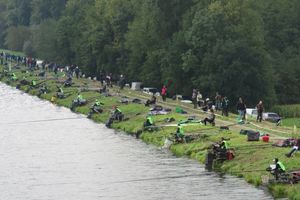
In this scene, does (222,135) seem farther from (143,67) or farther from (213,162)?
(143,67)

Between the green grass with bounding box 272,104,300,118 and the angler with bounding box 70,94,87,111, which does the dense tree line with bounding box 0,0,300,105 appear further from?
the angler with bounding box 70,94,87,111

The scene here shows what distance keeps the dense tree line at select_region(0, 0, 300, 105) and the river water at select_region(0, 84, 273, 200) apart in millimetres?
19561

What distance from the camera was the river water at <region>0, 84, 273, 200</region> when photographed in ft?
173

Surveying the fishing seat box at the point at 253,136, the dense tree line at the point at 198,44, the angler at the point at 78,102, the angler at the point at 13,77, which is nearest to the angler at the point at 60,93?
the angler at the point at 78,102

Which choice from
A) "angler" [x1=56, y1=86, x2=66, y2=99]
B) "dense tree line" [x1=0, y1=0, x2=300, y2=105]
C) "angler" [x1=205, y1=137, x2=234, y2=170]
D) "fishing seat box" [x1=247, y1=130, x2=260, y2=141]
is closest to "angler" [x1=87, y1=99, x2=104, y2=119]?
"dense tree line" [x1=0, y1=0, x2=300, y2=105]

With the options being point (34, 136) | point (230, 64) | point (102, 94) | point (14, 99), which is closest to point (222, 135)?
point (34, 136)

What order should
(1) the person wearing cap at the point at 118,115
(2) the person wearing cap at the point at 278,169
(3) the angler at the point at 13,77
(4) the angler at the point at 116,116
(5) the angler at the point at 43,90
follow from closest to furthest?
(2) the person wearing cap at the point at 278,169
(4) the angler at the point at 116,116
(1) the person wearing cap at the point at 118,115
(5) the angler at the point at 43,90
(3) the angler at the point at 13,77

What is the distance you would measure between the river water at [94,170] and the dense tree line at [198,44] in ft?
64.2

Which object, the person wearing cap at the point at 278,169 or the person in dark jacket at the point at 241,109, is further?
the person in dark jacket at the point at 241,109

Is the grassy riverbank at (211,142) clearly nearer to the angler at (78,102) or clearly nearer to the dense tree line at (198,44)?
the angler at (78,102)

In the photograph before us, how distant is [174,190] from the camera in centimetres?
5322

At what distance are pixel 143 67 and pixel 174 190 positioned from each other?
2422 inches

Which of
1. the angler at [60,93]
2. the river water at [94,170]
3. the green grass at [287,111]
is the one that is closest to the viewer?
the river water at [94,170]

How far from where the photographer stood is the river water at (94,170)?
52.8m
